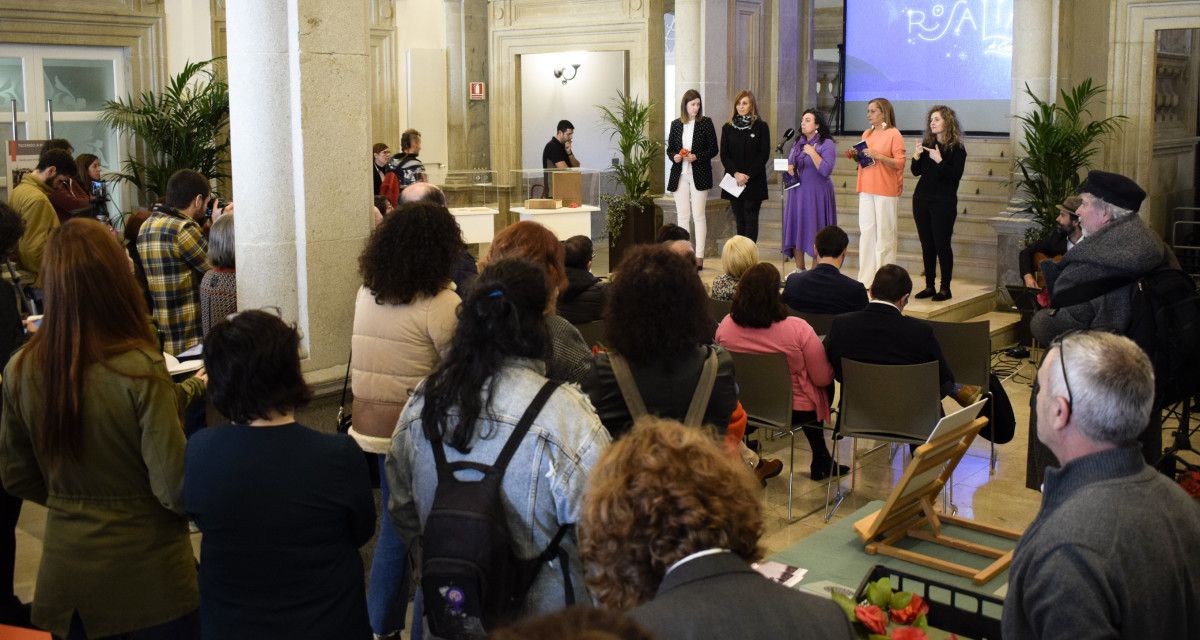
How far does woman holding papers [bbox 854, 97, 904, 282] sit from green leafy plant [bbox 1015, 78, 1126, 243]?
4.02ft

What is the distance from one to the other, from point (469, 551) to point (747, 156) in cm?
890

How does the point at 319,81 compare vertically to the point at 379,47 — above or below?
below

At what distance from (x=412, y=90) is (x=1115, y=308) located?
38.4 ft

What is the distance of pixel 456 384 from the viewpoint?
2.83 meters

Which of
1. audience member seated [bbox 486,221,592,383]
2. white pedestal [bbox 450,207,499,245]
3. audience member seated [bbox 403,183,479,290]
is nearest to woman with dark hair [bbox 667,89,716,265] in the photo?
white pedestal [bbox 450,207,499,245]

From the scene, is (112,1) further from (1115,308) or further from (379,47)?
(1115,308)

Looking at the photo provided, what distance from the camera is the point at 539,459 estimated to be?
279 cm

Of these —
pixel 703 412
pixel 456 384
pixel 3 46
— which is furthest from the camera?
pixel 3 46

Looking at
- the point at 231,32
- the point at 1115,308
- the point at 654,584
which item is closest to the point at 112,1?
the point at 231,32

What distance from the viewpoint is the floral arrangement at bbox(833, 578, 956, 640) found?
117 inches

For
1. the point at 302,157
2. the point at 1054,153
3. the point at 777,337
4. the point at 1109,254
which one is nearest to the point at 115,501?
the point at 302,157

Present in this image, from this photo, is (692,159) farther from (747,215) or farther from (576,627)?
(576,627)

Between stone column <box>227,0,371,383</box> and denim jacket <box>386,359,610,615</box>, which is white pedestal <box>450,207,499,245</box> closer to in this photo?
stone column <box>227,0,371,383</box>

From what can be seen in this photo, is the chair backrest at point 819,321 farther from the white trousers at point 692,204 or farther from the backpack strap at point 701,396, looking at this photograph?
the white trousers at point 692,204
